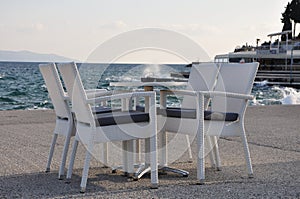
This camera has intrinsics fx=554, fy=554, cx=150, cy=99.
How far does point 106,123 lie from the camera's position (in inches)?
185

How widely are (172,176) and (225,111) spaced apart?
2.83 feet

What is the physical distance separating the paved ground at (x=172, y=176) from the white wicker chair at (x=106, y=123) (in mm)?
285

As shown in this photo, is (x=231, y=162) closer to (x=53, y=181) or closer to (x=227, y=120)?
(x=227, y=120)

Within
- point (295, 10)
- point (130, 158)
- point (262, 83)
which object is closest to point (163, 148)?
point (130, 158)

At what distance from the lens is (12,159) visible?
20.8ft

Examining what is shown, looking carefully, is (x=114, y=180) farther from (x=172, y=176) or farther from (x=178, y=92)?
(x=178, y=92)

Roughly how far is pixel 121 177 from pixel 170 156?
4.30 feet

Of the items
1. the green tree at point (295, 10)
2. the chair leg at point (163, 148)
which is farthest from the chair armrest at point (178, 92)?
the green tree at point (295, 10)

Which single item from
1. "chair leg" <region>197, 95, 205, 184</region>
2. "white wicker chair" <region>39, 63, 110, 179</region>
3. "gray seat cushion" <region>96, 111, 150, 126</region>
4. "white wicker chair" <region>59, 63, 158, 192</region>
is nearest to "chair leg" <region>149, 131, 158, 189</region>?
"white wicker chair" <region>59, 63, 158, 192</region>

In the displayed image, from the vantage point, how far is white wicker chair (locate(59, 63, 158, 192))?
183 inches

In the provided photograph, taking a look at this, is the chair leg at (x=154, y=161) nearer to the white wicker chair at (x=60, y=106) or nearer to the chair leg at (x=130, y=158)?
the chair leg at (x=130, y=158)

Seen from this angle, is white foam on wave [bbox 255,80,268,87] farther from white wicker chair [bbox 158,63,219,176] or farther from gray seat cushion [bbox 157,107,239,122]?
gray seat cushion [bbox 157,107,239,122]

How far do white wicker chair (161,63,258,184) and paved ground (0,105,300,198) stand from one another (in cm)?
27

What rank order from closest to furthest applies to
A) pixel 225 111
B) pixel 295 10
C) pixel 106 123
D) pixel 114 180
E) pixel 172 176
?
pixel 106 123
pixel 114 180
pixel 172 176
pixel 225 111
pixel 295 10
